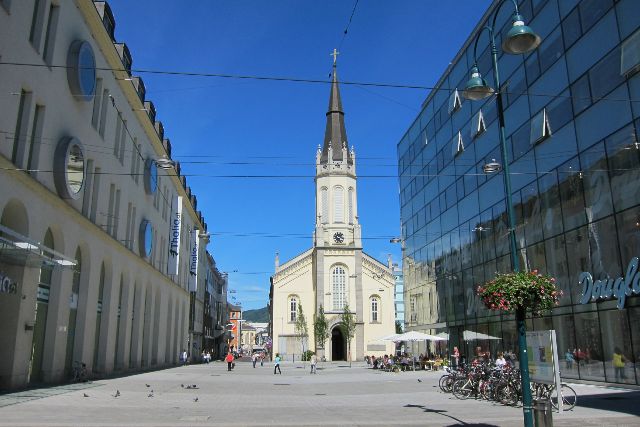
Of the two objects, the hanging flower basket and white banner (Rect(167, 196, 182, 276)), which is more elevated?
white banner (Rect(167, 196, 182, 276))

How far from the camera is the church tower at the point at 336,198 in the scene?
80250mm

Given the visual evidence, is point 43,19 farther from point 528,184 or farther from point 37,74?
point 528,184

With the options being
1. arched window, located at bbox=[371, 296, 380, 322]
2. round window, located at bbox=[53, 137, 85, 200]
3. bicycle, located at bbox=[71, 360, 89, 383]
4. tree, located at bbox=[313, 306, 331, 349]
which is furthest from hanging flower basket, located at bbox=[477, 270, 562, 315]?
arched window, located at bbox=[371, 296, 380, 322]

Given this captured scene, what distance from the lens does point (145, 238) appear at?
124 ft

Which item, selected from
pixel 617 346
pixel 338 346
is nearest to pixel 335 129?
pixel 338 346

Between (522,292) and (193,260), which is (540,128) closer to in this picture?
(522,292)

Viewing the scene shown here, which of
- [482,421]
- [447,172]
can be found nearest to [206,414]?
[482,421]

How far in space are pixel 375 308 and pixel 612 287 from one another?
61934mm

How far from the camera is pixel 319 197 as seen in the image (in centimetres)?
8269

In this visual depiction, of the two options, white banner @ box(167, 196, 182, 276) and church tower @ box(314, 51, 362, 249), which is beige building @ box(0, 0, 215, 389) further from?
church tower @ box(314, 51, 362, 249)

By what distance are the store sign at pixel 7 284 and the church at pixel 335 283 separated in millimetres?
59493

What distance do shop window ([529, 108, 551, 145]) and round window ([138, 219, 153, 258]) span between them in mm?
24954

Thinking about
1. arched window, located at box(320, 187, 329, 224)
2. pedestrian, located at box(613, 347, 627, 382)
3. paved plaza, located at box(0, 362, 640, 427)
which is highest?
arched window, located at box(320, 187, 329, 224)

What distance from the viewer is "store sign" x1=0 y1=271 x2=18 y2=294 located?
16.6 meters
